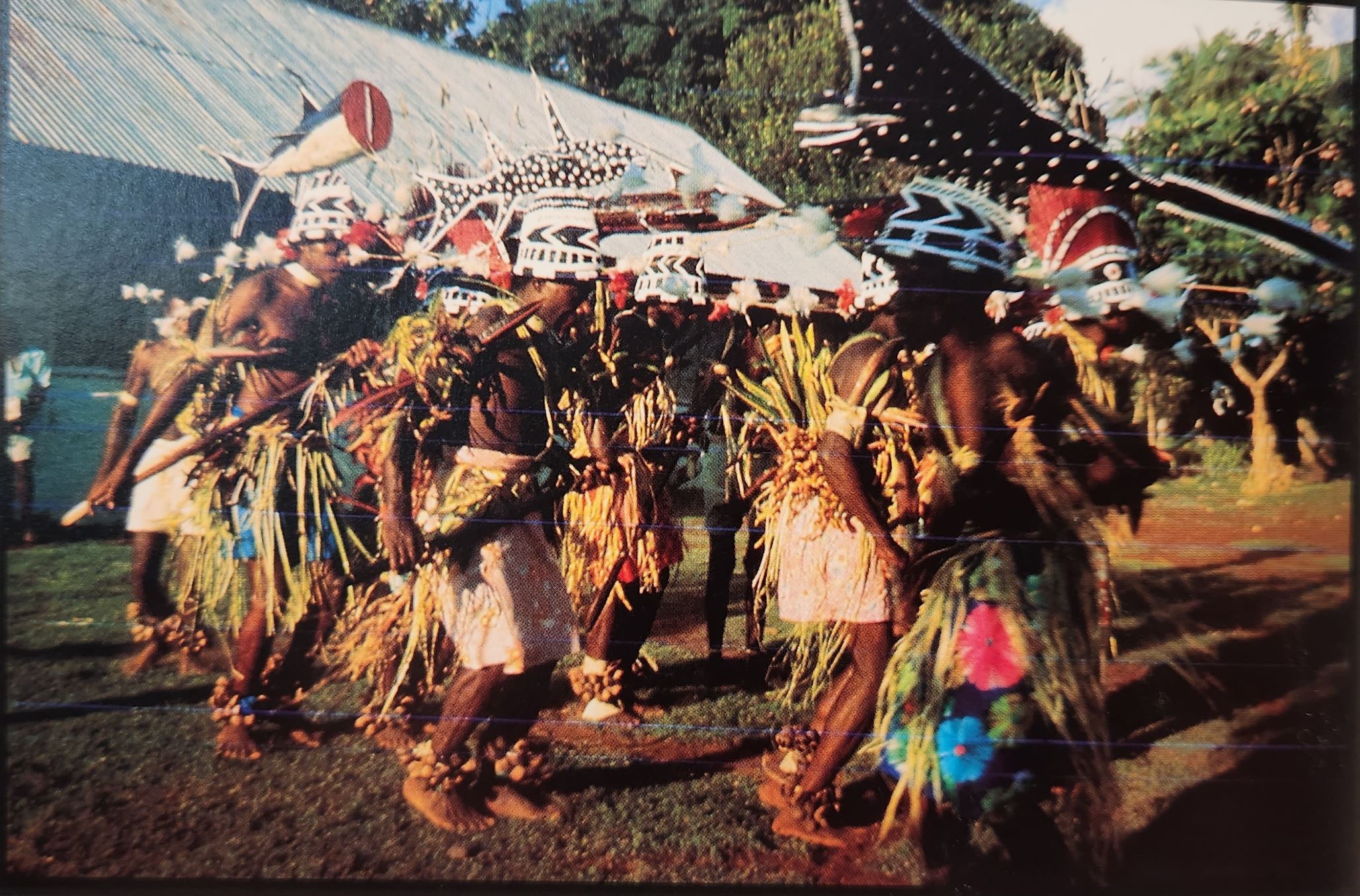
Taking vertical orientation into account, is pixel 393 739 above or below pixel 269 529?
below

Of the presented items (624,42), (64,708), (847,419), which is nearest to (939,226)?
(847,419)

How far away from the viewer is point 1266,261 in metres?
2.72

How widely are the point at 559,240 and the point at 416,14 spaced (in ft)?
2.19

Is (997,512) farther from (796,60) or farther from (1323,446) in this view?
(796,60)

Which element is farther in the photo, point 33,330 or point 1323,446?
point 1323,446

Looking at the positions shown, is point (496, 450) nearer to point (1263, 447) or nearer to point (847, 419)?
point (847, 419)

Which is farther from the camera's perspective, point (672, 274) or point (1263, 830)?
point (1263, 830)

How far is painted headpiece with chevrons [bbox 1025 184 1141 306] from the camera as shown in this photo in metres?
2.67

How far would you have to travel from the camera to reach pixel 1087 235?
2.68 meters

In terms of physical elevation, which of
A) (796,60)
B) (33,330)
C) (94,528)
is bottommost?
(94,528)

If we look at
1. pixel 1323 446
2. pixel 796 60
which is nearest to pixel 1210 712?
pixel 1323 446

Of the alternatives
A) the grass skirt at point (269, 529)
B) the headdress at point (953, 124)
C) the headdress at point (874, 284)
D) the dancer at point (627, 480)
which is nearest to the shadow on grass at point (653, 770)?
the dancer at point (627, 480)

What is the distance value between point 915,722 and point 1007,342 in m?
1.00

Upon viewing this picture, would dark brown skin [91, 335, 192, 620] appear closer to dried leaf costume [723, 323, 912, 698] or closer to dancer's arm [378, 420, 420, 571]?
dancer's arm [378, 420, 420, 571]
